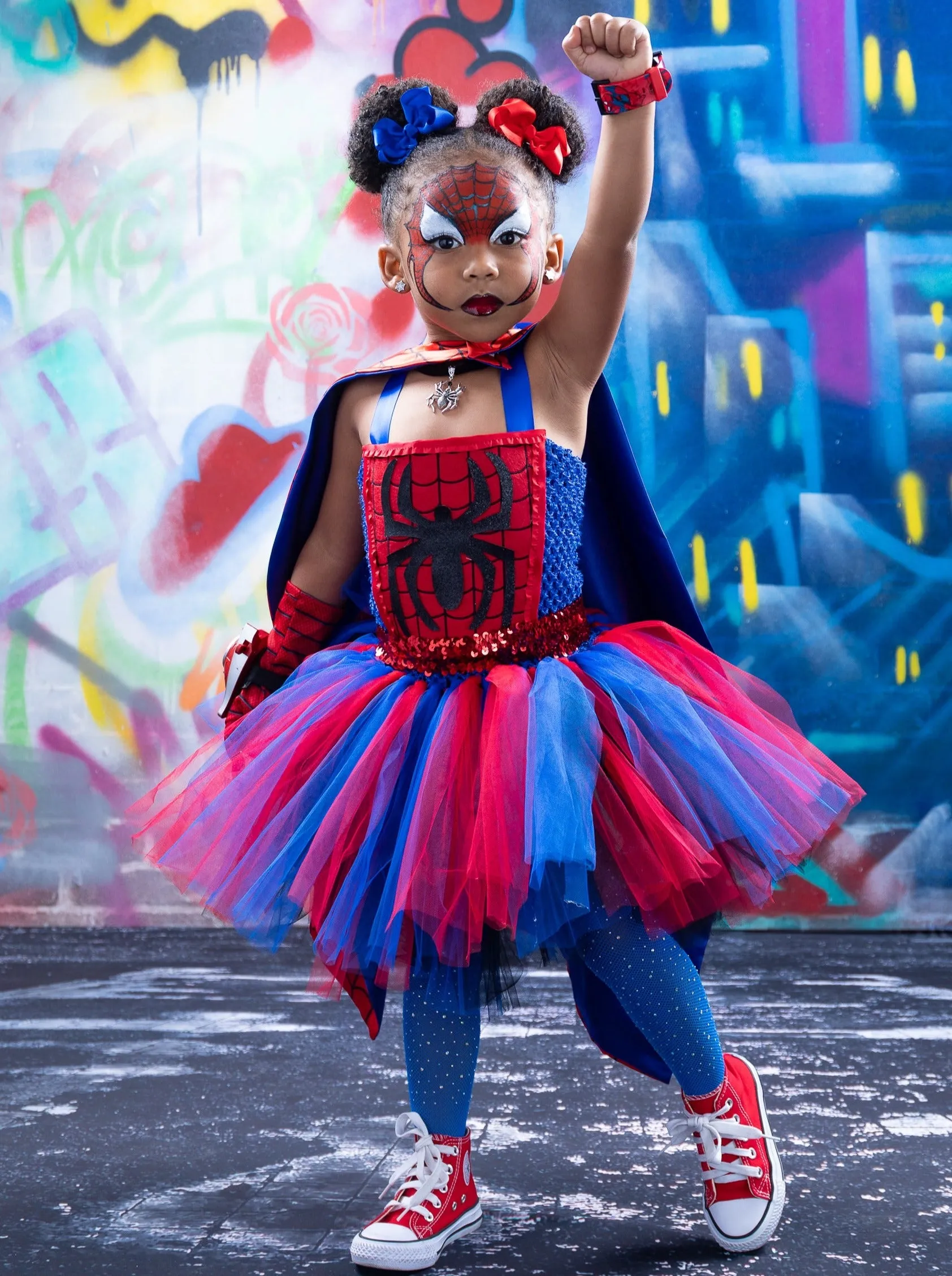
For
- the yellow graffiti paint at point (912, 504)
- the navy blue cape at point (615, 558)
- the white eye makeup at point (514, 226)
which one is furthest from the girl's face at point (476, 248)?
the yellow graffiti paint at point (912, 504)

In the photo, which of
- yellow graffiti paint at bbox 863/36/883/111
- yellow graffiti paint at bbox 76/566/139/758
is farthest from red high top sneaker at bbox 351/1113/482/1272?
yellow graffiti paint at bbox 863/36/883/111

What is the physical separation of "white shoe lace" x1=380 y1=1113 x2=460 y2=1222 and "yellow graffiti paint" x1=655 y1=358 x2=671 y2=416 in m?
2.04

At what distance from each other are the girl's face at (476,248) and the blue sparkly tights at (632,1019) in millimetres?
626

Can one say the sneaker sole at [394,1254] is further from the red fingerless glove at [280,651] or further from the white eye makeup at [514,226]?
the white eye makeup at [514,226]

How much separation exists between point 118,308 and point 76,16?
0.71 m

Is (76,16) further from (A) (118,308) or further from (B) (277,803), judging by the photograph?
(B) (277,803)

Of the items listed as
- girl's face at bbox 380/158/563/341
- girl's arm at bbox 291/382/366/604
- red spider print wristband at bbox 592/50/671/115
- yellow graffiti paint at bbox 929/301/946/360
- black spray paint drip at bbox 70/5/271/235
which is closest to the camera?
red spider print wristband at bbox 592/50/671/115

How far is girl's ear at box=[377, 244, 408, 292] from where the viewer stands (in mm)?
1392

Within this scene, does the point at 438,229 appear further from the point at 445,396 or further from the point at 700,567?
the point at 700,567

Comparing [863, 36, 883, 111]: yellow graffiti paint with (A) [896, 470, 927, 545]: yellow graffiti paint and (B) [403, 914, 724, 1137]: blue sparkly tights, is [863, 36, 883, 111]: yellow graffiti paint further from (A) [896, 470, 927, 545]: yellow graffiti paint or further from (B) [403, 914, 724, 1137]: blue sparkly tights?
(B) [403, 914, 724, 1137]: blue sparkly tights

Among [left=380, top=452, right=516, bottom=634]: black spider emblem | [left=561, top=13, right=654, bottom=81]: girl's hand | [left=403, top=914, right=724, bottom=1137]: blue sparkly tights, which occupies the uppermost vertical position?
[left=561, top=13, right=654, bottom=81]: girl's hand

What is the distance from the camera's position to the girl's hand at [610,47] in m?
1.19

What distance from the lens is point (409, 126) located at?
135cm

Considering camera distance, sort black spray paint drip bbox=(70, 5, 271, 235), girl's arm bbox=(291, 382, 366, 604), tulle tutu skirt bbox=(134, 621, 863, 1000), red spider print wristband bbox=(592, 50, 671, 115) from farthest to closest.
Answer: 1. black spray paint drip bbox=(70, 5, 271, 235)
2. girl's arm bbox=(291, 382, 366, 604)
3. red spider print wristband bbox=(592, 50, 671, 115)
4. tulle tutu skirt bbox=(134, 621, 863, 1000)
